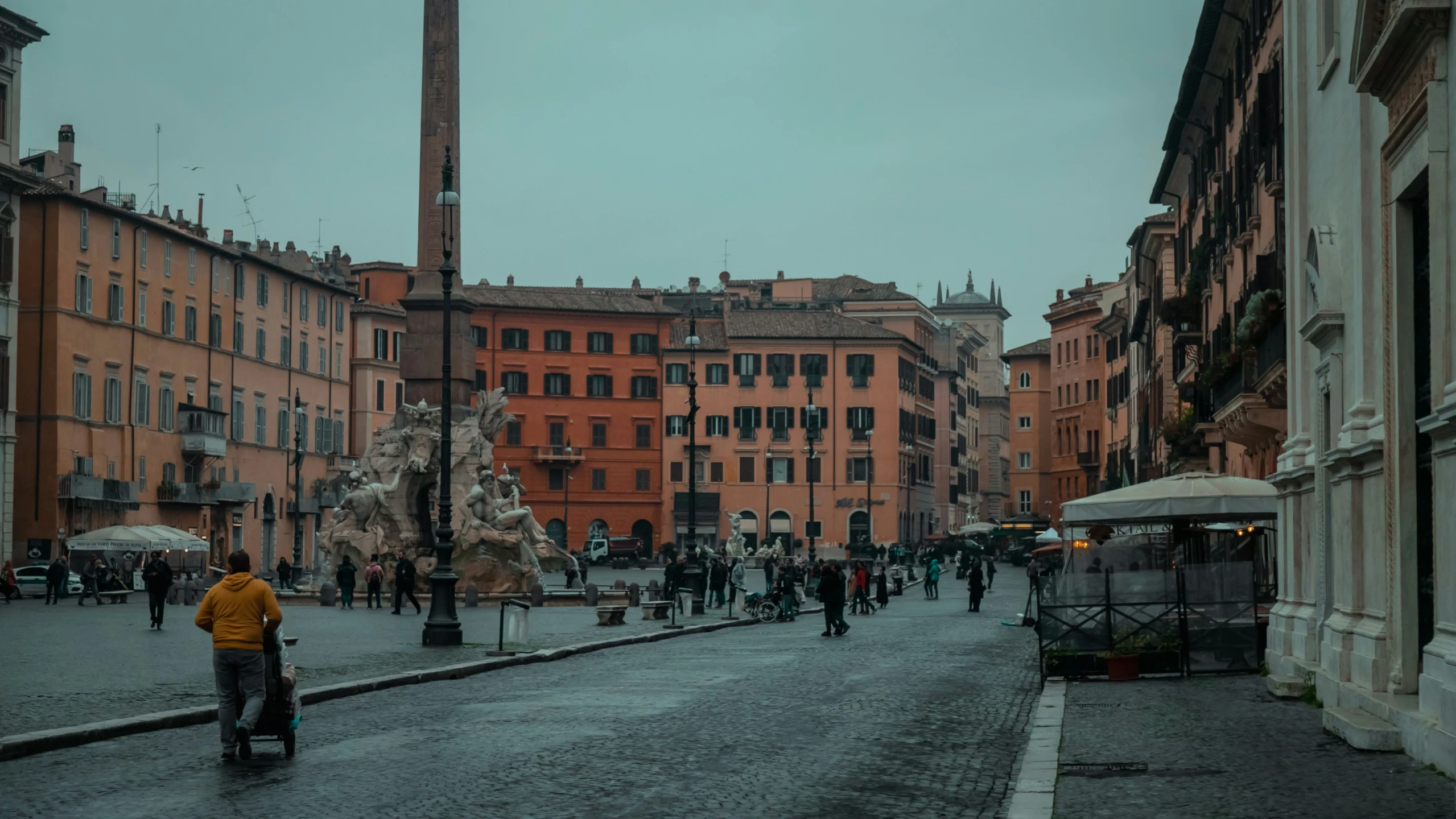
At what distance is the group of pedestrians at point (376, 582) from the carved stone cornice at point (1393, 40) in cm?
2758

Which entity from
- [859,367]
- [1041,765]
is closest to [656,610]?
[1041,765]

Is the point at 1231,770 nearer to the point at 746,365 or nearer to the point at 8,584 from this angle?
the point at 8,584

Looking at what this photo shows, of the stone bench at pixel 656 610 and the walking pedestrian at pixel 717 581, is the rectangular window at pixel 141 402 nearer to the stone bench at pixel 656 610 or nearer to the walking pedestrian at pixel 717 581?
the walking pedestrian at pixel 717 581

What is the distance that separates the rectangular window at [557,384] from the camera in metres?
105

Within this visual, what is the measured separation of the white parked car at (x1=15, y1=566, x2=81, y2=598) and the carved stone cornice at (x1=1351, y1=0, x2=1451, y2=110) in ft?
153

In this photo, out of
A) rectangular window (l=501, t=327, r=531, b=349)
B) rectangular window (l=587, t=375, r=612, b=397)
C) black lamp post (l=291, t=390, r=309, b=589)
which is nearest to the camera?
black lamp post (l=291, t=390, r=309, b=589)

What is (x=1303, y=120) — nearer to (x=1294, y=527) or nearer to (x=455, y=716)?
(x=1294, y=527)

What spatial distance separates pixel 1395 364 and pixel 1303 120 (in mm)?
5836

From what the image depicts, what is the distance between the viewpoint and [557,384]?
10488 cm

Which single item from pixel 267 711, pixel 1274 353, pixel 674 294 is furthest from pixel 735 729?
pixel 674 294

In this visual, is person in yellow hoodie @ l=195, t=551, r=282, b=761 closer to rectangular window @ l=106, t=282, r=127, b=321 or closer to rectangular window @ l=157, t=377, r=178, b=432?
rectangular window @ l=106, t=282, r=127, b=321

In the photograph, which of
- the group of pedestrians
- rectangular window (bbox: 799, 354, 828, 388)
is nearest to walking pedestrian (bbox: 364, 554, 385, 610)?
the group of pedestrians

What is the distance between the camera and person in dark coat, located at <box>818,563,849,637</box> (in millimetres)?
32812

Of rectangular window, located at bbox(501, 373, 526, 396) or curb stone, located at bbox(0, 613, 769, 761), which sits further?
rectangular window, located at bbox(501, 373, 526, 396)
